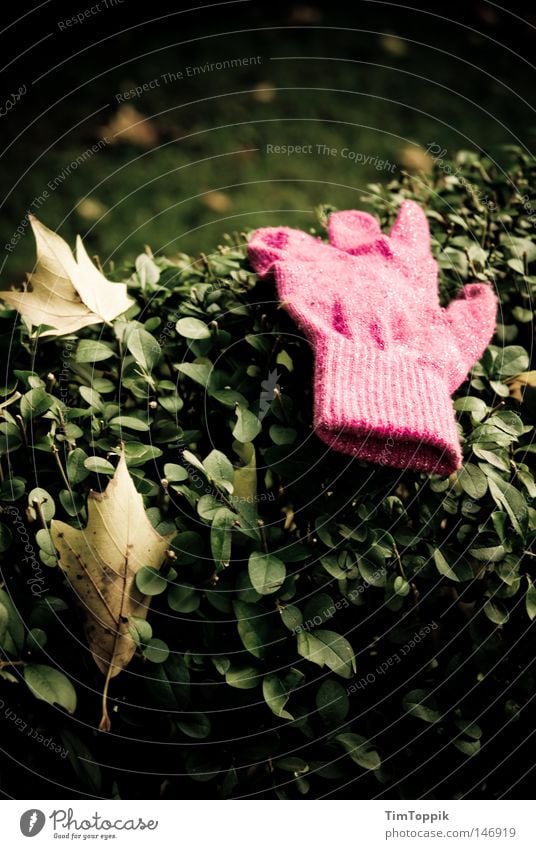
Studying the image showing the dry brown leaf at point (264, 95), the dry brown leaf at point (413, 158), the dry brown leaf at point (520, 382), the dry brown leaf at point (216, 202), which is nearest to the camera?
the dry brown leaf at point (520, 382)

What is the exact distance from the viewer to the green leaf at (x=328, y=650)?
40.2 inches

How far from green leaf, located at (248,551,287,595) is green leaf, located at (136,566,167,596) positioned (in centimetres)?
12

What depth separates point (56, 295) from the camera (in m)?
1.22

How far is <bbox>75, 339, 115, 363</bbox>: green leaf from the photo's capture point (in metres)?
1.21

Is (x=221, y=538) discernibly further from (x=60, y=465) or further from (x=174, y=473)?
(x=60, y=465)

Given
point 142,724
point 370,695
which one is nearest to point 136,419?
point 142,724

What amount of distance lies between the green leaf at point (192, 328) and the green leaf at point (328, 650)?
18.1 inches

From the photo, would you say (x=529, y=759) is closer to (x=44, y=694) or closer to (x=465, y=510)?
(x=465, y=510)

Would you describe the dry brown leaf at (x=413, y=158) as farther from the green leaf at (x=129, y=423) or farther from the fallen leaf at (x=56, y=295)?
the green leaf at (x=129, y=423)

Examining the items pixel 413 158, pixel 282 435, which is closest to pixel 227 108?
pixel 413 158

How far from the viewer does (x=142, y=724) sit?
1.07m

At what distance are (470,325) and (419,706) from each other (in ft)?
2.00

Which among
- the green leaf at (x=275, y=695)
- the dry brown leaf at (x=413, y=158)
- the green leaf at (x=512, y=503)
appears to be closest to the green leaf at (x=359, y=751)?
the green leaf at (x=275, y=695)
